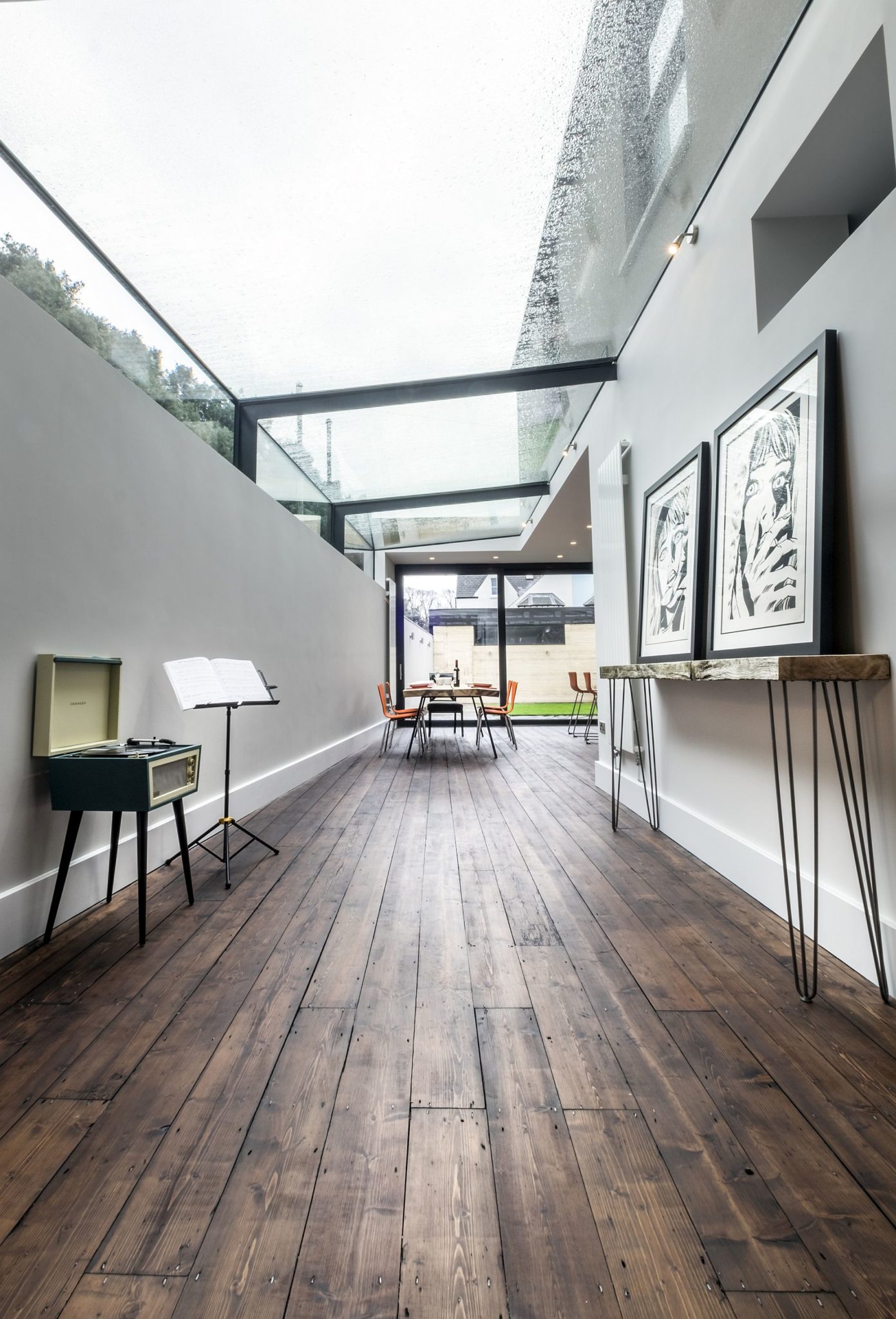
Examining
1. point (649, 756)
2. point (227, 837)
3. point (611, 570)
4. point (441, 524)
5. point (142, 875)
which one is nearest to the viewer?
point (142, 875)

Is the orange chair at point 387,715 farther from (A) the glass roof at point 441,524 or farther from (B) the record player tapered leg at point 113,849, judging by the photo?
(B) the record player tapered leg at point 113,849

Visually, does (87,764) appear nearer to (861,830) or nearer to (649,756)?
(861,830)

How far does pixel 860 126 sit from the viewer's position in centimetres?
210

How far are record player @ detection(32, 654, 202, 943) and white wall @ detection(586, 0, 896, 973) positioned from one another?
244 centimetres

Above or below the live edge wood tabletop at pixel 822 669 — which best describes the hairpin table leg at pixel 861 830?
below

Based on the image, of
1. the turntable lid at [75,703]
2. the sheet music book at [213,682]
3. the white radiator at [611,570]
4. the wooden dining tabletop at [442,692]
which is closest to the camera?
the turntable lid at [75,703]

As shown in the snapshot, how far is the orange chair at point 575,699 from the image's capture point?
371 inches

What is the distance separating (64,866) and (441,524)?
7.44 metres

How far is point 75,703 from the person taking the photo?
2463 mm

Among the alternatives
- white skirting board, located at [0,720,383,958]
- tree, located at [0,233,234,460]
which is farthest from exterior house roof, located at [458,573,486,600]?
white skirting board, located at [0,720,383,958]

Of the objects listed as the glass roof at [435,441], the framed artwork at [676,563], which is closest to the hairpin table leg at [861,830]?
the framed artwork at [676,563]

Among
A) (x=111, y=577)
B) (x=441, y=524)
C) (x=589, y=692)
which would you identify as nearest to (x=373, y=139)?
(x=111, y=577)

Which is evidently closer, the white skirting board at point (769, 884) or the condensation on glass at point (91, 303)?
the white skirting board at point (769, 884)

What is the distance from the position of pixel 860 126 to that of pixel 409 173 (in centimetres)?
183
